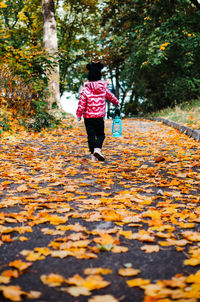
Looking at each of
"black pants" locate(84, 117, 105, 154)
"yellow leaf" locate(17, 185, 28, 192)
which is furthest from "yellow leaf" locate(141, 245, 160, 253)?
"black pants" locate(84, 117, 105, 154)

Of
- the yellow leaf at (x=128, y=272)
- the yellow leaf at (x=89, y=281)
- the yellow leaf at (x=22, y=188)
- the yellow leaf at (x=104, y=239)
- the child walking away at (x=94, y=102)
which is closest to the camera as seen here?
the yellow leaf at (x=89, y=281)

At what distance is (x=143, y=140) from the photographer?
26.6 feet

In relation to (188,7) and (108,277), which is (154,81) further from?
(108,277)

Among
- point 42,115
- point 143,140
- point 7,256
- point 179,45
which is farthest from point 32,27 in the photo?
point 7,256

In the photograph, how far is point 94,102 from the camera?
17.3 feet

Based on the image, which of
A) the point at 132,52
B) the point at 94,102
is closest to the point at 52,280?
the point at 94,102

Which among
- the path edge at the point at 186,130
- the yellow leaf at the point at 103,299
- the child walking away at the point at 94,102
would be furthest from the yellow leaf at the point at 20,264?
the path edge at the point at 186,130

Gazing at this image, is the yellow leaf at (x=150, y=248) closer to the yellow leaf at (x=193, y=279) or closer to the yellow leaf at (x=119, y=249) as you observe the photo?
the yellow leaf at (x=119, y=249)

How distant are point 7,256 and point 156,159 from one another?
3803 mm

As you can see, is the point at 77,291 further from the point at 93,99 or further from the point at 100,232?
the point at 93,99

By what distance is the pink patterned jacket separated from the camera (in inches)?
205

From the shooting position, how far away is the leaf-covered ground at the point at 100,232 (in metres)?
1.74

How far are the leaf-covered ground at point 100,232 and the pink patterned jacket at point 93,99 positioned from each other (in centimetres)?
99

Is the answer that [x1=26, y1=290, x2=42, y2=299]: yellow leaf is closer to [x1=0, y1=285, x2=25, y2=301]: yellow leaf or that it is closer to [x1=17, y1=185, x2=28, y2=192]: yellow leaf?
[x1=0, y1=285, x2=25, y2=301]: yellow leaf
